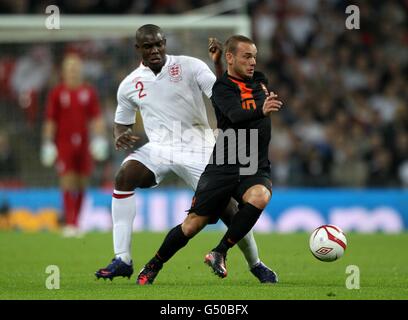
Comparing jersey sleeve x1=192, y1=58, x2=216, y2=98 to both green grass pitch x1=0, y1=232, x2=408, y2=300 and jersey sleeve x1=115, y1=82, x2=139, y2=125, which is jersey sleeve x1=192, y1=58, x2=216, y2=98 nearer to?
jersey sleeve x1=115, y1=82, x2=139, y2=125

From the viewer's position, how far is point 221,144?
7246 millimetres

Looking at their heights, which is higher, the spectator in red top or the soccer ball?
the spectator in red top

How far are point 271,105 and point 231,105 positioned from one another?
46cm

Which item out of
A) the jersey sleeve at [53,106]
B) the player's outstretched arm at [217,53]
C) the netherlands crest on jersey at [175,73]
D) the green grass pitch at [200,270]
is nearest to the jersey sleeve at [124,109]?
the netherlands crest on jersey at [175,73]

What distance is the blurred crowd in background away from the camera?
16578mm

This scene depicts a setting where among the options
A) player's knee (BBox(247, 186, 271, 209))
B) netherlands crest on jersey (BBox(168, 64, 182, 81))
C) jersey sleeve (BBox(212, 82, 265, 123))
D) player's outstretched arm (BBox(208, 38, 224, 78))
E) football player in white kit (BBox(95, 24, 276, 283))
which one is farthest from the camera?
netherlands crest on jersey (BBox(168, 64, 182, 81))

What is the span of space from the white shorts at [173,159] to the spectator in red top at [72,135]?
581 cm

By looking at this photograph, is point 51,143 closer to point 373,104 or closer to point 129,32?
point 129,32

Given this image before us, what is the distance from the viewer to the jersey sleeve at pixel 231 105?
22.7 feet

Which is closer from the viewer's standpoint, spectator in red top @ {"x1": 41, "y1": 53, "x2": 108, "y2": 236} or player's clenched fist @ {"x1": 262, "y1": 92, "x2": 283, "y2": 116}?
player's clenched fist @ {"x1": 262, "y1": 92, "x2": 283, "y2": 116}

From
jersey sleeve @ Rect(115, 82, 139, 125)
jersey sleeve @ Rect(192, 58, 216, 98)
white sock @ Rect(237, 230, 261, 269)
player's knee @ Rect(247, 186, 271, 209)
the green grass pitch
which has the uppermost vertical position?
jersey sleeve @ Rect(192, 58, 216, 98)

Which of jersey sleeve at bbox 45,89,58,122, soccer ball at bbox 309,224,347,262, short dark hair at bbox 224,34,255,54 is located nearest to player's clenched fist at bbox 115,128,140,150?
short dark hair at bbox 224,34,255,54

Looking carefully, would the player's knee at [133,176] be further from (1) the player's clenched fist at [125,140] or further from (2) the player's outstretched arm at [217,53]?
(2) the player's outstretched arm at [217,53]

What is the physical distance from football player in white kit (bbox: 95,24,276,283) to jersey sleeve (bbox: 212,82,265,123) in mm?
447
